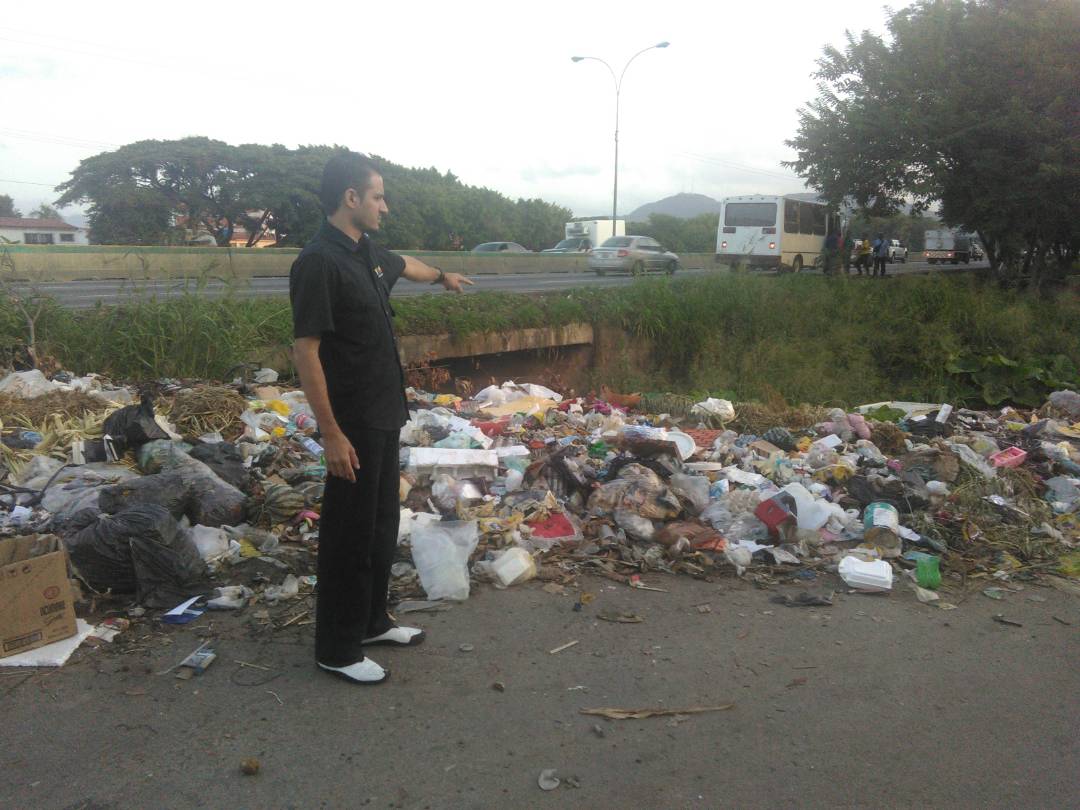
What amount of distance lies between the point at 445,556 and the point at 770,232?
24.5m

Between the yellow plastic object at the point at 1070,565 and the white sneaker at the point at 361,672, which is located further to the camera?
Answer: the yellow plastic object at the point at 1070,565

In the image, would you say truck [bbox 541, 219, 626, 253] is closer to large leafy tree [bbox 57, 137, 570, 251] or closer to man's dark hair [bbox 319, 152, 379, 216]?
large leafy tree [bbox 57, 137, 570, 251]

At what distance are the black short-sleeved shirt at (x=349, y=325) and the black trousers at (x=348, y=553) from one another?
10 centimetres

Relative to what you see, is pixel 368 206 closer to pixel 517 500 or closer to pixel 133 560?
pixel 133 560

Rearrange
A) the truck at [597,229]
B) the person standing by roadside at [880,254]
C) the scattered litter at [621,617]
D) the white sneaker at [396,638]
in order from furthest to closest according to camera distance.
Answer: the truck at [597,229]
the person standing by roadside at [880,254]
the scattered litter at [621,617]
the white sneaker at [396,638]

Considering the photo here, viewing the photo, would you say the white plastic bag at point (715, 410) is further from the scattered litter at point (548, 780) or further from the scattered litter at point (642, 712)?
the scattered litter at point (548, 780)

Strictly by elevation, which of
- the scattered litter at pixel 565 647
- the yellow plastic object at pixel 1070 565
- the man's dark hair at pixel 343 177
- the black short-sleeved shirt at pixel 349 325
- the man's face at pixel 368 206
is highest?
the man's dark hair at pixel 343 177

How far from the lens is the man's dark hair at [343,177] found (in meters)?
2.94

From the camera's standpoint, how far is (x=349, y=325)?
2898 millimetres

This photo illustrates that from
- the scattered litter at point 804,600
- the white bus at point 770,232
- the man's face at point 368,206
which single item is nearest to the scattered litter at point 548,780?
the scattered litter at point 804,600

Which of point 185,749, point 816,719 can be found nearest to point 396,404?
point 185,749

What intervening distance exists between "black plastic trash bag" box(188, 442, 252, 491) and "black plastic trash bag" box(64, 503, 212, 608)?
112cm

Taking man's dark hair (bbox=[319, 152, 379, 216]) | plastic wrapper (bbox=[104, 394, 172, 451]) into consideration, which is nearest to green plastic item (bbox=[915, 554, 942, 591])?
man's dark hair (bbox=[319, 152, 379, 216])

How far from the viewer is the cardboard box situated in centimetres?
307
